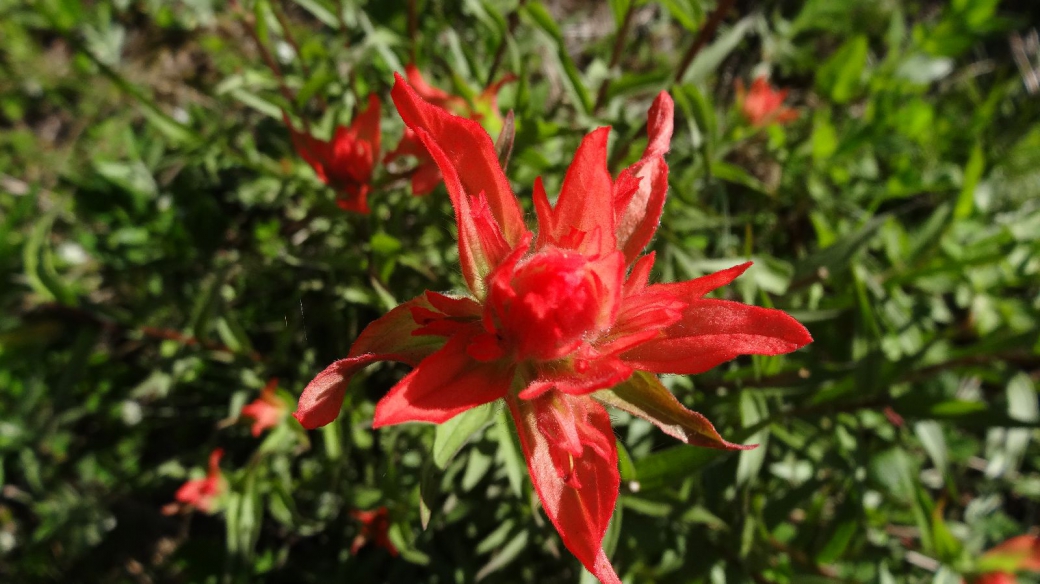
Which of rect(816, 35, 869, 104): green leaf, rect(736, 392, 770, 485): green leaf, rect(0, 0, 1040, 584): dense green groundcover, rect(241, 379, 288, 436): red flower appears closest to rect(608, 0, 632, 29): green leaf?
rect(0, 0, 1040, 584): dense green groundcover

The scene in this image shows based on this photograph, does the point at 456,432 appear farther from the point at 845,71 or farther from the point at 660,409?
the point at 845,71

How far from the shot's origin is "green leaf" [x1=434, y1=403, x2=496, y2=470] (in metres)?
0.83

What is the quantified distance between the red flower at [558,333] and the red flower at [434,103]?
1.43 feet

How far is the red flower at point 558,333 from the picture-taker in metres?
0.64

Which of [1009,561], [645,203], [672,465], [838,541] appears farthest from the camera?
[1009,561]

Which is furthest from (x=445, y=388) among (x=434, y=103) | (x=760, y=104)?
(x=760, y=104)

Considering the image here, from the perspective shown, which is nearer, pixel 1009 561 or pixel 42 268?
pixel 42 268

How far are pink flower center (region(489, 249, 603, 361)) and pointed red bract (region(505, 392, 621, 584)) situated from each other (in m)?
0.08

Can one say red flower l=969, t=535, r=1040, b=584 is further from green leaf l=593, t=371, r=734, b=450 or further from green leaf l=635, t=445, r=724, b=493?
green leaf l=593, t=371, r=734, b=450

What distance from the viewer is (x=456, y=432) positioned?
86 cm

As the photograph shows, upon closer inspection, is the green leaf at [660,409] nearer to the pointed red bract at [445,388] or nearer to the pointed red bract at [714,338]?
the pointed red bract at [714,338]

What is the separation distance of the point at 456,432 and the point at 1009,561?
158cm

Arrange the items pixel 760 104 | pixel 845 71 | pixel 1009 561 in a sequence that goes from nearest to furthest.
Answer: pixel 1009 561 < pixel 760 104 < pixel 845 71

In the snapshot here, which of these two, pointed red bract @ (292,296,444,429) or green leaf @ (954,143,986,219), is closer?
pointed red bract @ (292,296,444,429)
